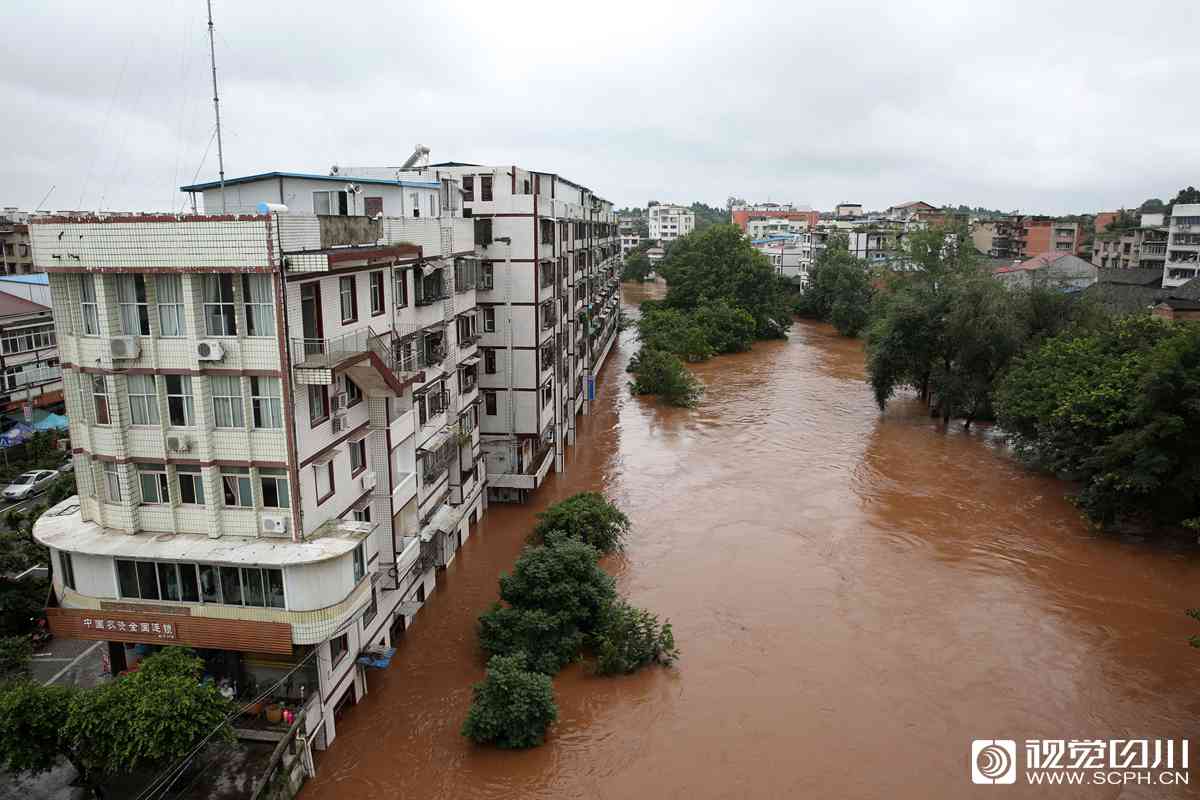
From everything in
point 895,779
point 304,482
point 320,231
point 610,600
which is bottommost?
point 895,779

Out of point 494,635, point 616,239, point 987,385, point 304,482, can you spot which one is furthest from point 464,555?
point 616,239

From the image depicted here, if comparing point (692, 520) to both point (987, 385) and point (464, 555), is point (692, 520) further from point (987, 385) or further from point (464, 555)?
point (987, 385)

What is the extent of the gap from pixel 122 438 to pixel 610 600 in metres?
9.23

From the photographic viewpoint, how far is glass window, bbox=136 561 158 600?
38.5ft

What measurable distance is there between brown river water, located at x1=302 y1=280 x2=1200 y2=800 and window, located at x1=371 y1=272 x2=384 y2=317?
6892mm

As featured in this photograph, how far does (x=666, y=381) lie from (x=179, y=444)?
27056mm

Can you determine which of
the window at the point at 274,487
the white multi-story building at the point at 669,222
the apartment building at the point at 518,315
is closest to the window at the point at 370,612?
the window at the point at 274,487

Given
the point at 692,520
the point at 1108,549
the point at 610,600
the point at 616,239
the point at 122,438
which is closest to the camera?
the point at 122,438

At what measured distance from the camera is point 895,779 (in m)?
12.3

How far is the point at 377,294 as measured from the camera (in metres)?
14.3

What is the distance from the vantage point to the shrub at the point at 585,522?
62.7 feet

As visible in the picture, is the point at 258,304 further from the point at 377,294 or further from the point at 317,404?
the point at 377,294

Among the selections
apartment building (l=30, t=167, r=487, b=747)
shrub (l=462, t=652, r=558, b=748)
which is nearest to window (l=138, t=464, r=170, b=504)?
apartment building (l=30, t=167, r=487, b=747)

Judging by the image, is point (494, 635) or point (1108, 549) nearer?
point (494, 635)
